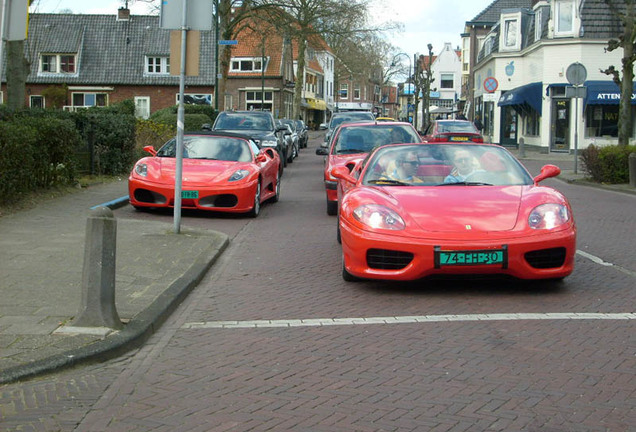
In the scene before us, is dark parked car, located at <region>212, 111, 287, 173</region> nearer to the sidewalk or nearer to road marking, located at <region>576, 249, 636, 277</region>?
the sidewalk

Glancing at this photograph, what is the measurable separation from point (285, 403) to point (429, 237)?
8.93ft

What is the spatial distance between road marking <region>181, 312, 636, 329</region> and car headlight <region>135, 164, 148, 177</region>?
682cm

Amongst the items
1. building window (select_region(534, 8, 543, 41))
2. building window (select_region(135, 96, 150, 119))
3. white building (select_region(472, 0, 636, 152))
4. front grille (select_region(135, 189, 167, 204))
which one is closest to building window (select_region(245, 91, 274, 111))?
building window (select_region(135, 96, 150, 119))

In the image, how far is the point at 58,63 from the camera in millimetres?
58812

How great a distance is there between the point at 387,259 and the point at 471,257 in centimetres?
72

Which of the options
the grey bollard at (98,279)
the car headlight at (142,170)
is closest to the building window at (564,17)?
the car headlight at (142,170)

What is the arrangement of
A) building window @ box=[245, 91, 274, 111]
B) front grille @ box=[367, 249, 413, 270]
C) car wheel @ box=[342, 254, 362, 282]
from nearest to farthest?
1. front grille @ box=[367, 249, 413, 270]
2. car wheel @ box=[342, 254, 362, 282]
3. building window @ box=[245, 91, 274, 111]

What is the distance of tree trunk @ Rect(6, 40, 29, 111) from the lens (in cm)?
1633

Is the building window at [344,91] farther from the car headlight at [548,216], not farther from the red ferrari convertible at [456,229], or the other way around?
the car headlight at [548,216]

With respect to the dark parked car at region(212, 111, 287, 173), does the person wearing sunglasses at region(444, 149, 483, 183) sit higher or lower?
lower

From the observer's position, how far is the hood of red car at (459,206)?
6570 mm

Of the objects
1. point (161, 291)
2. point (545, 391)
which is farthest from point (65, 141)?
point (545, 391)

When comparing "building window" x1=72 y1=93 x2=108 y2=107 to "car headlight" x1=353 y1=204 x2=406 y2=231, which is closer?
"car headlight" x1=353 y1=204 x2=406 y2=231

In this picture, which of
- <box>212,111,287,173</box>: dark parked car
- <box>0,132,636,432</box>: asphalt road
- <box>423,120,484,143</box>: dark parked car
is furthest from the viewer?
<box>423,120,484,143</box>: dark parked car
